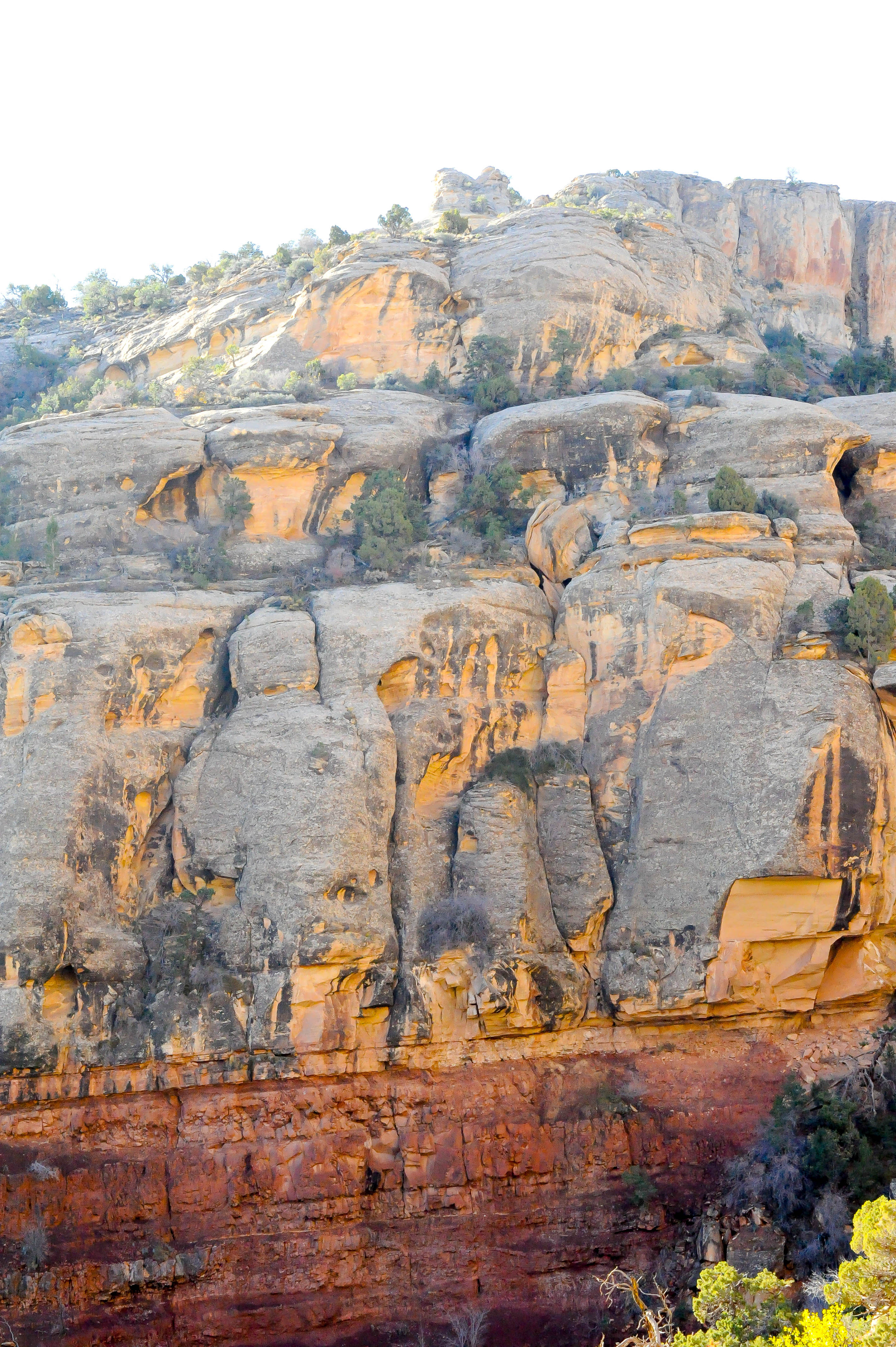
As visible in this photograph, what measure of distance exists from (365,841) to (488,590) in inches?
283

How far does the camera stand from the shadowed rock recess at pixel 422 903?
26547 millimetres

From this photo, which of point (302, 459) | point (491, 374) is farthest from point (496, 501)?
point (491, 374)

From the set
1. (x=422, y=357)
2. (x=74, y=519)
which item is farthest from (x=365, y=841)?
(x=422, y=357)

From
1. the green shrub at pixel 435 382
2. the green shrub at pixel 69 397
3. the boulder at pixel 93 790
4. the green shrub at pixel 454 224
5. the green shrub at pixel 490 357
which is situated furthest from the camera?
the green shrub at pixel 454 224

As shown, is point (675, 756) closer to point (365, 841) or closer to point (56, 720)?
point (365, 841)

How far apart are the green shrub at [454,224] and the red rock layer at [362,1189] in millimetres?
34228

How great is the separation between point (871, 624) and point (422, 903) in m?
11.6

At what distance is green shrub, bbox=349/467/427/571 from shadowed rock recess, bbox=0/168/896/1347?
423mm

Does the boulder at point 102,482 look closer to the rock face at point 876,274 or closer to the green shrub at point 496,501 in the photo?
the green shrub at point 496,501

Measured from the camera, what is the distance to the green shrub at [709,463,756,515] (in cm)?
3322


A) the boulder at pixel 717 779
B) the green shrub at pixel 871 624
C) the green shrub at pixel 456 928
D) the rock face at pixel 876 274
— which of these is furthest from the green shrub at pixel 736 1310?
the rock face at pixel 876 274

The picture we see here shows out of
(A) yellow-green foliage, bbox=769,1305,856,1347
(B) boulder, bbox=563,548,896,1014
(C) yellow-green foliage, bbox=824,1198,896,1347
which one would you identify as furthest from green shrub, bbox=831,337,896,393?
(A) yellow-green foliage, bbox=769,1305,856,1347

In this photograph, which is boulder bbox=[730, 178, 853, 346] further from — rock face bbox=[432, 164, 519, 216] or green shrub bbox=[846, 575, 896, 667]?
green shrub bbox=[846, 575, 896, 667]

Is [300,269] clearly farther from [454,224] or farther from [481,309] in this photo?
[481,309]
